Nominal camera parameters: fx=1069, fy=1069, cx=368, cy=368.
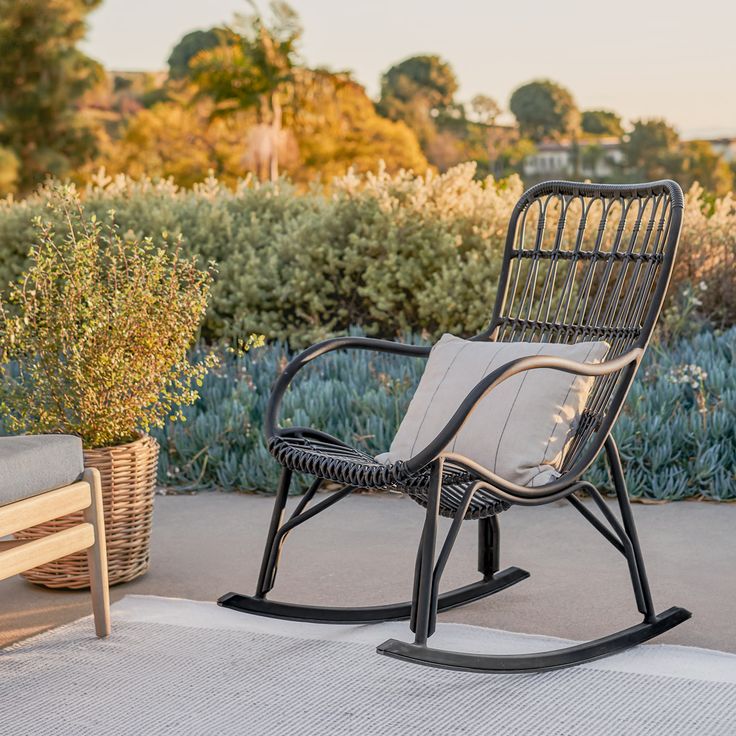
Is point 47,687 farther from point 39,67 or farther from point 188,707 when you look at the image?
point 39,67

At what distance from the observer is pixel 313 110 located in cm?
3152

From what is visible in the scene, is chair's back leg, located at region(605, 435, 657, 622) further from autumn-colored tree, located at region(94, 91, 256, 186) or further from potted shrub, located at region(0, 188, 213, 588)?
autumn-colored tree, located at region(94, 91, 256, 186)

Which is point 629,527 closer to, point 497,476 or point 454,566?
point 497,476

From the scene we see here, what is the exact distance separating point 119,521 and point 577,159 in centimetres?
5447

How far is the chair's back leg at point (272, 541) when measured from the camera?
2.66 m

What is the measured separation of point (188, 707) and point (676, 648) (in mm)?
1100

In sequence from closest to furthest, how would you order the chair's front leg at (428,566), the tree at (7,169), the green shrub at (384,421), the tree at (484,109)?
the chair's front leg at (428,566) < the green shrub at (384,421) < the tree at (7,169) < the tree at (484,109)

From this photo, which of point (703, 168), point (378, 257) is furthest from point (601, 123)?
point (378, 257)

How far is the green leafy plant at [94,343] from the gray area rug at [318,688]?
2.16ft

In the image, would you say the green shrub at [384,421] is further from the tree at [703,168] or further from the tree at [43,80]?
the tree at [703,168]

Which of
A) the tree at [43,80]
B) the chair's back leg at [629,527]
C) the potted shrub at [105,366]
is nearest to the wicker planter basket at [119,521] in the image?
the potted shrub at [105,366]

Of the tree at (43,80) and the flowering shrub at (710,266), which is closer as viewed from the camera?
the flowering shrub at (710,266)

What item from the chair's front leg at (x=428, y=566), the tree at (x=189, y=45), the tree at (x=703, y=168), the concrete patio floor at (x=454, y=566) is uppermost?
the tree at (x=189, y=45)

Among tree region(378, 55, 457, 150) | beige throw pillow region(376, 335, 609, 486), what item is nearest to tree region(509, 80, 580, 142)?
tree region(378, 55, 457, 150)
